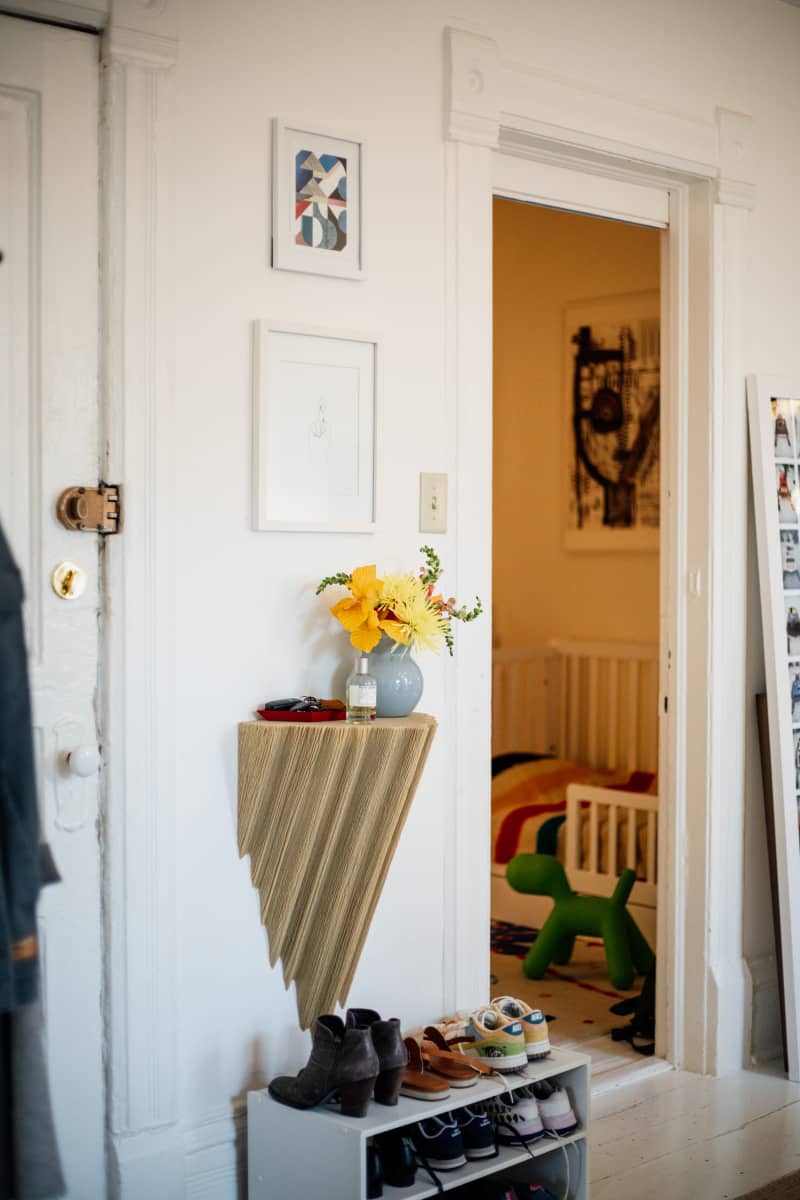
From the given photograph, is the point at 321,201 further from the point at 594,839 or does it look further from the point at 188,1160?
the point at 594,839

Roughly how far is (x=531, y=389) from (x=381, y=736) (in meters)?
3.33

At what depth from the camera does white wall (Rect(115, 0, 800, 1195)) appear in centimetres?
233

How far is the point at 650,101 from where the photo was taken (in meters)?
3.07

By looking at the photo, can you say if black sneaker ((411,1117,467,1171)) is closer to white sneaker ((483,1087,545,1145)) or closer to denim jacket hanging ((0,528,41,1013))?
white sneaker ((483,1087,545,1145))

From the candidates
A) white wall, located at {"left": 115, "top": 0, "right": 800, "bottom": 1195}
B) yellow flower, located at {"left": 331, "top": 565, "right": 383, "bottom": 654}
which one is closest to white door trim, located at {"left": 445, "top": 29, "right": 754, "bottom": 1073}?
white wall, located at {"left": 115, "top": 0, "right": 800, "bottom": 1195}

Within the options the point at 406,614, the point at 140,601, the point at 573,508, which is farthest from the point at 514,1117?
the point at 573,508

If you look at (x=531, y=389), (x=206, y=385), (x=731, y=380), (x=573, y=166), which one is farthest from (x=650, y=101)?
(x=531, y=389)

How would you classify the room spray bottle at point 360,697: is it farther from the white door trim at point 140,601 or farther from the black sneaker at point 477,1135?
the black sneaker at point 477,1135

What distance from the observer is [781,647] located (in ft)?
10.7

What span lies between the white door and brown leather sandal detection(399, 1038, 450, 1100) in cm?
53

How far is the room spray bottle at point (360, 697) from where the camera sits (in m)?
2.37

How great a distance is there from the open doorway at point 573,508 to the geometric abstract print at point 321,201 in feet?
8.12

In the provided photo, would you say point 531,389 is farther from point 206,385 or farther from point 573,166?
point 206,385

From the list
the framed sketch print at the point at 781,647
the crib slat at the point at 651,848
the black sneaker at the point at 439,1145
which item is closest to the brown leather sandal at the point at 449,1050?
the black sneaker at the point at 439,1145
